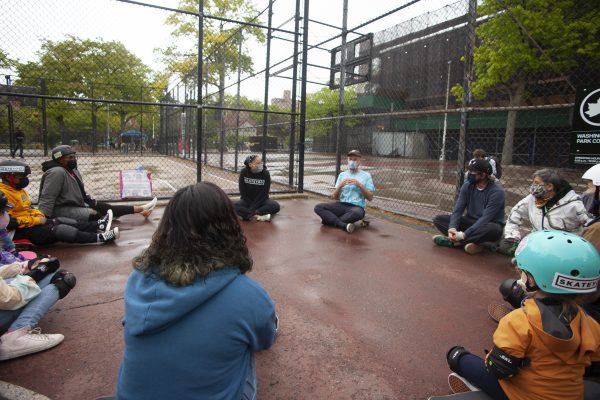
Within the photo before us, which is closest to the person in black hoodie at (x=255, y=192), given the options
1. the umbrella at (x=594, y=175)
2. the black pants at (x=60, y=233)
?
the black pants at (x=60, y=233)

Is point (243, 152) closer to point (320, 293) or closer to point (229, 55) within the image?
point (229, 55)

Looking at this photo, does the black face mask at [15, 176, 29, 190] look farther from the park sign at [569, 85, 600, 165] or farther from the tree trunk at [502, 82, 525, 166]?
the tree trunk at [502, 82, 525, 166]

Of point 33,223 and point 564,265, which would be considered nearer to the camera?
point 564,265

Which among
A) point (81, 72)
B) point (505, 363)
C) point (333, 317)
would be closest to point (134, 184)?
point (333, 317)

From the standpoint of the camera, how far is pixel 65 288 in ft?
8.82

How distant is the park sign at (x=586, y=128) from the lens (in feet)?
13.2

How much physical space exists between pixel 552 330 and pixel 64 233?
4.91m

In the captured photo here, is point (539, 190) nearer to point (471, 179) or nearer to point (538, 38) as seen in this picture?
point (471, 179)

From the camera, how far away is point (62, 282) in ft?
8.80

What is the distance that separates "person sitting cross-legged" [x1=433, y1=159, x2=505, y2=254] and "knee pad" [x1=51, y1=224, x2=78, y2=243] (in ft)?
15.6

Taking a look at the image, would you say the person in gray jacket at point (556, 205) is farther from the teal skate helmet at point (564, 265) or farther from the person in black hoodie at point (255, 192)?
the person in black hoodie at point (255, 192)

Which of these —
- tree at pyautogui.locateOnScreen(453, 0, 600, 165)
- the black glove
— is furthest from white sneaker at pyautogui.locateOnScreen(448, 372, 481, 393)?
tree at pyautogui.locateOnScreen(453, 0, 600, 165)

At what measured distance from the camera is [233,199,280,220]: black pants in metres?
6.45

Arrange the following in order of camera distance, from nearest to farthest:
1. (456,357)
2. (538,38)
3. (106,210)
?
(456,357) < (106,210) < (538,38)
